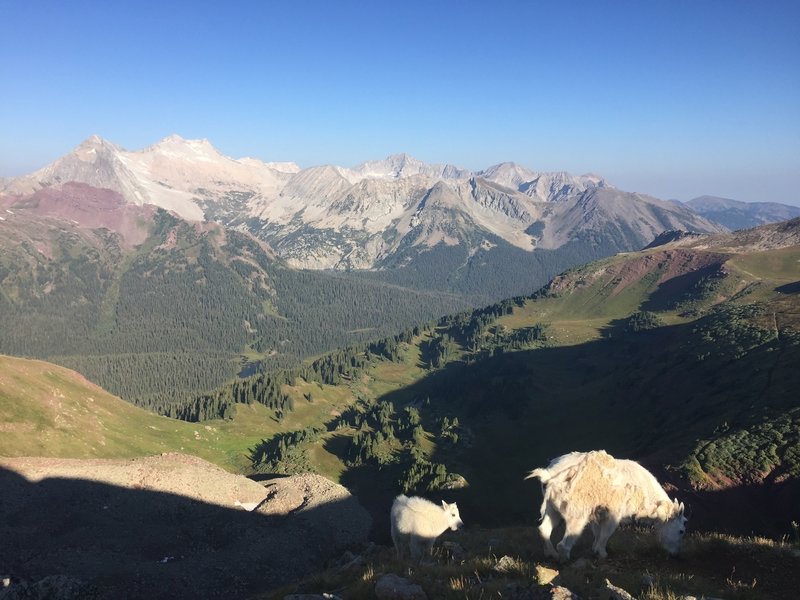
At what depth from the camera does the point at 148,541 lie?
4294cm

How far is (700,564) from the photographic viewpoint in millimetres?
15258

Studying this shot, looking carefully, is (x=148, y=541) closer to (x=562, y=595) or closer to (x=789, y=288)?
(x=562, y=595)

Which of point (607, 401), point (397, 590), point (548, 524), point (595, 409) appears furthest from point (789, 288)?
point (397, 590)

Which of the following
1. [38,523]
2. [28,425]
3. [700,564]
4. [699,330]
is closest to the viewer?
[700,564]

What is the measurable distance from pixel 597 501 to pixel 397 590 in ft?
26.8

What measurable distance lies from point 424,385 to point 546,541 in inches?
6464

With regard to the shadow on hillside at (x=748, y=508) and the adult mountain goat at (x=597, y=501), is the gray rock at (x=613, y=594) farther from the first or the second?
the shadow on hillside at (x=748, y=508)

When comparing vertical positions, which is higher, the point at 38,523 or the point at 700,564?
the point at 700,564

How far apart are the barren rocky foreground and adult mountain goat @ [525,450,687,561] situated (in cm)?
2536

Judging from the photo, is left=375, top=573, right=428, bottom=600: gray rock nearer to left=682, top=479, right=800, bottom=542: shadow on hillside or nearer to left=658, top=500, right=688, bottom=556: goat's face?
left=658, top=500, right=688, bottom=556: goat's face

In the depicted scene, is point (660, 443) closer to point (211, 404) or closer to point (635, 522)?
point (635, 522)

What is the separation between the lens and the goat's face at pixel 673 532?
52.5ft

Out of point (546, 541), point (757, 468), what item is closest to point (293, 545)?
point (546, 541)

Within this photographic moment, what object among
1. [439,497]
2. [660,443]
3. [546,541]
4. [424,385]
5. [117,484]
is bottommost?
[424,385]
